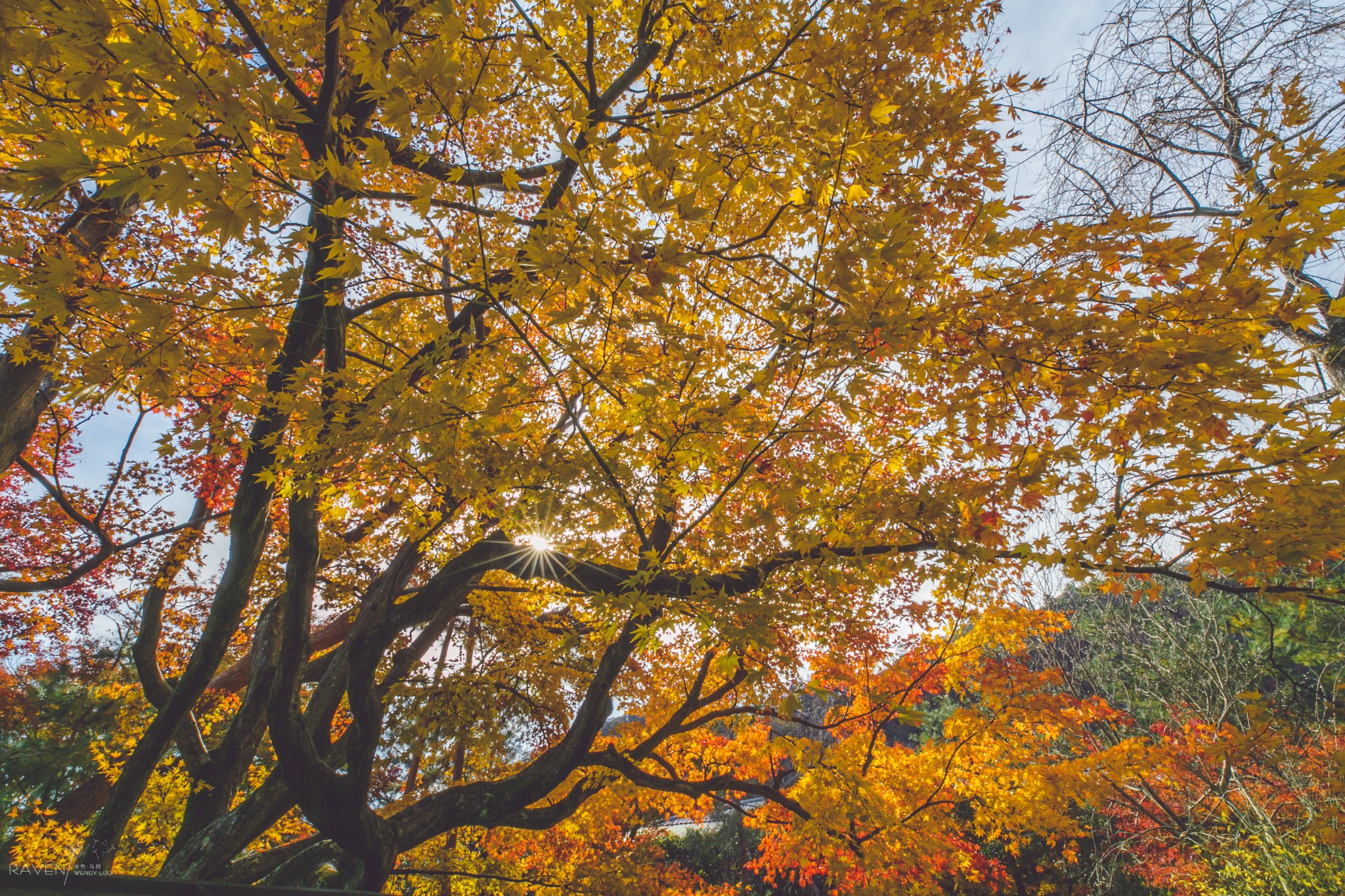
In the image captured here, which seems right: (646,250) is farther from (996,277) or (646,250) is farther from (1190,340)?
(1190,340)

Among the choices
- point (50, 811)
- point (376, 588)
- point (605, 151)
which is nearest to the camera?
point (605, 151)

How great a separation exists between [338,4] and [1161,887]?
56.6 ft

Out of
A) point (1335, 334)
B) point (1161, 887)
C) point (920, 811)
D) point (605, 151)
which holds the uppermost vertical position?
point (605, 151)

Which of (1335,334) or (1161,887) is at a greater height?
(1335,334)

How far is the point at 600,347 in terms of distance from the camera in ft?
11.9

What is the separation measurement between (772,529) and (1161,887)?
14.2 m

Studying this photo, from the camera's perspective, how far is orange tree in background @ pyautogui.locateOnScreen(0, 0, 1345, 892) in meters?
1.90

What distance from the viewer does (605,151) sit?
6.27 ft

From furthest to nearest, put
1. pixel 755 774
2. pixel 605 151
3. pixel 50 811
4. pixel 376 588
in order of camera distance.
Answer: pixel 755 774
pixel 50 811
pixel 376 588
pixel 605 151

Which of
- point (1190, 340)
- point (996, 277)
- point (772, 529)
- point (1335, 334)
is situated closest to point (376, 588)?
point (772, 529)

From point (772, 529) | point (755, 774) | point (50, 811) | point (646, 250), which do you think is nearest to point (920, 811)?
point (755, 774)

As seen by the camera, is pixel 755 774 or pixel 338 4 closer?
pixel 338 4

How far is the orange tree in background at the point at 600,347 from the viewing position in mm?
1897

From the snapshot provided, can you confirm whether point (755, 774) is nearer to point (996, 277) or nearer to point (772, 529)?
point (772, 529)
